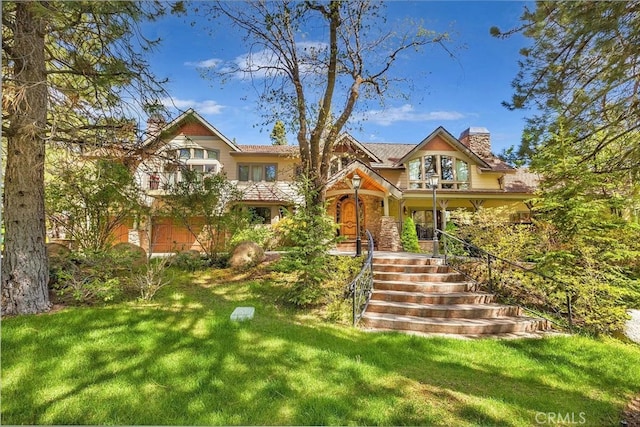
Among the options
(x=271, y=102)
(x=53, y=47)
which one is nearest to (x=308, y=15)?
(x=271, y=102)

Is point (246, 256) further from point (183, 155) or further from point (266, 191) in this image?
point (266, 191)

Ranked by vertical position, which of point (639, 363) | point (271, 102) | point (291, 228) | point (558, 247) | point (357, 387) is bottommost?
point (639, 363)

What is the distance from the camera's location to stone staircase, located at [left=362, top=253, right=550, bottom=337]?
4770 mm

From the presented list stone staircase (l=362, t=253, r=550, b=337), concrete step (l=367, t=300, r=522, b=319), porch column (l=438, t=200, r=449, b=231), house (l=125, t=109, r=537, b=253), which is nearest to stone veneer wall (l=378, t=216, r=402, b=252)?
house (l=125, t=109, r=537, b=253)

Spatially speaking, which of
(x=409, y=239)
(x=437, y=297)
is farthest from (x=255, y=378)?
(x=409, y=239)

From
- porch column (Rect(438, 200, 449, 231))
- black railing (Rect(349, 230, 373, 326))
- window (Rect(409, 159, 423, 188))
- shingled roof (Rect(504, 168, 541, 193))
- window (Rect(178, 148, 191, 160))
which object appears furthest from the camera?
window (Rect(409, 159, 423, 188))

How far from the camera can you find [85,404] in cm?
237

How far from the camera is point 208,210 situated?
8438 millimetres

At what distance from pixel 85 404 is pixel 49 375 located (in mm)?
729

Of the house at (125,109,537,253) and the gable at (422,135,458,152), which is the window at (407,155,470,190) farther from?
the gable at (422,135,458,152)

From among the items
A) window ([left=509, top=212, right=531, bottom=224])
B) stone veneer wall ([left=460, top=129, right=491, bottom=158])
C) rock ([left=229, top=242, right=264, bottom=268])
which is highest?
stone veneer wall ([left=460, top=129, right=491, bottom=158])

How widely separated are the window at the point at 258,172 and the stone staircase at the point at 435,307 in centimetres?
926

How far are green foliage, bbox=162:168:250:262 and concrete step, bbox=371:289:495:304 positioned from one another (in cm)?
502

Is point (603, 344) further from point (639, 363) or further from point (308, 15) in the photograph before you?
point (308, 15)
